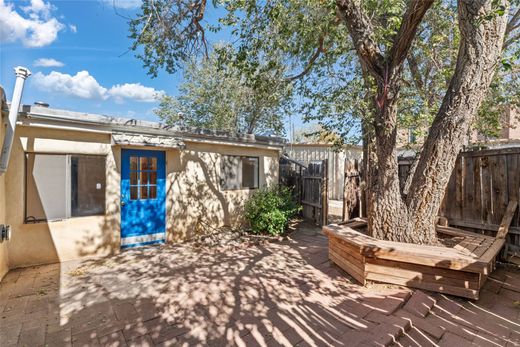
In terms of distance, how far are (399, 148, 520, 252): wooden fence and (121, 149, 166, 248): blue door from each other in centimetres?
576

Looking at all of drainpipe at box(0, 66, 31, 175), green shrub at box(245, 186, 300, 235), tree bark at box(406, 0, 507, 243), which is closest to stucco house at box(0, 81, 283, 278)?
drainpipe at box(0, 66, 31, 175)

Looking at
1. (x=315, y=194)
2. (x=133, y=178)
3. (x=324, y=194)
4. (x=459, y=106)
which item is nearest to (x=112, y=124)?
(x=133, y=178)

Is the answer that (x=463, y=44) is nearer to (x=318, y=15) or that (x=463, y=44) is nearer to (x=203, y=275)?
(x=318, y=15)

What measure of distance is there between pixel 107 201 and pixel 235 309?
341 centimetres

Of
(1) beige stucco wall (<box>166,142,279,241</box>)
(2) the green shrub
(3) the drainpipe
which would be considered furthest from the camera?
(2) the green shrub

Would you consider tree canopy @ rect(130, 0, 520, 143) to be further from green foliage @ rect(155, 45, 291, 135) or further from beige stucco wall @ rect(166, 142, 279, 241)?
green foliage @ rect(155, 45, 291, 135)

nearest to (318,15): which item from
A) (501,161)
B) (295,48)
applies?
(295,48)

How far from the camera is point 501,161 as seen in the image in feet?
13.9

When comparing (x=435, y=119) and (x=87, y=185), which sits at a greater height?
(x=435, y=119)

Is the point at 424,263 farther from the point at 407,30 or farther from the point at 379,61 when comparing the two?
the point at 407,30

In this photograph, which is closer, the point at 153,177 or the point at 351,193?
the point at 153,177

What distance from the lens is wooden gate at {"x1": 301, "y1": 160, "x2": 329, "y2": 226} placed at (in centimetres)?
688

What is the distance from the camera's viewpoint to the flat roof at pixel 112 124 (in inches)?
157

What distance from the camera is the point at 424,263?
3084mm
